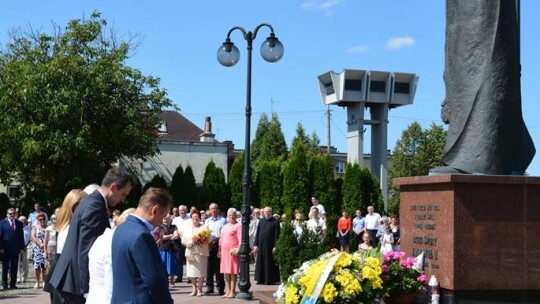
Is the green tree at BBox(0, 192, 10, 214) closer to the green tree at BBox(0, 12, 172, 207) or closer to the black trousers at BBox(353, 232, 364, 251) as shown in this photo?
the green tree at BBox(0, 12, 172, 207)

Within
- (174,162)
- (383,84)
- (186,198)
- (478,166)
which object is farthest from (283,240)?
(174,162)

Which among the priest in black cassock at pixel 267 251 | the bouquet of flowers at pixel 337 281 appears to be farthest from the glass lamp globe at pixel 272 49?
the bouquet of flowers at pixel 337 281

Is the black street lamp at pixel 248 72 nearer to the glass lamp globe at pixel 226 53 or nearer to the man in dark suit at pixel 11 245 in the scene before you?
the glass lamp globe at pixel 226 53

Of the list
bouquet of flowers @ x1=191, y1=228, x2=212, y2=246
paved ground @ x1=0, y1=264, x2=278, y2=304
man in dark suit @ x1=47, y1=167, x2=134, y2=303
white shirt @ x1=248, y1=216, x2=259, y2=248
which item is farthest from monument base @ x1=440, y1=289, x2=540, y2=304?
white shirt @ x1=248, y1=216, x2=259, y2=248

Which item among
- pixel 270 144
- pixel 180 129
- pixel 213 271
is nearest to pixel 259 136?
pixel 270 144

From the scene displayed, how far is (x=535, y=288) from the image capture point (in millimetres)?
8500

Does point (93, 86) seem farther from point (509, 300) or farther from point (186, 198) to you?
point (509, 300)

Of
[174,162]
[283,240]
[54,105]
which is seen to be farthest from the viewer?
[174,162]

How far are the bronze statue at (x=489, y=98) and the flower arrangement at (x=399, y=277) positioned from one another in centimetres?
126

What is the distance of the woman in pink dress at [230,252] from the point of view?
49.6 feet

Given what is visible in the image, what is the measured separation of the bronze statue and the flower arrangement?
1.26m

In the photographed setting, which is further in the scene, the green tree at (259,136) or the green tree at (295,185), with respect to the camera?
the green tree at (259,136)

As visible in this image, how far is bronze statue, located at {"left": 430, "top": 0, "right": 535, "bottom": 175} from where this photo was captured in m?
8.81

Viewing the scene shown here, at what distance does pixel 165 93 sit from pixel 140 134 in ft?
7.54
